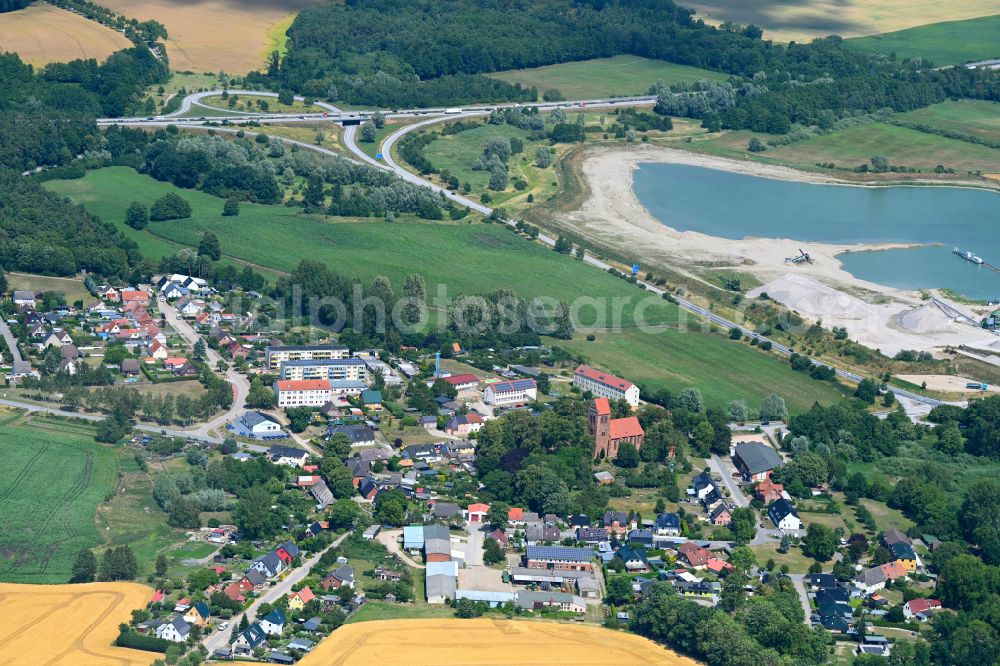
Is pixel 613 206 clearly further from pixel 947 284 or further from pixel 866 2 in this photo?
pixel 866 2

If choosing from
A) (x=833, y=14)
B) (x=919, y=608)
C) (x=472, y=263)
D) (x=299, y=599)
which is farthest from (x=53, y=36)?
(x=919, y=608)

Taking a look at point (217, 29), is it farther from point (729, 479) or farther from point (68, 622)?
point (68, 622)

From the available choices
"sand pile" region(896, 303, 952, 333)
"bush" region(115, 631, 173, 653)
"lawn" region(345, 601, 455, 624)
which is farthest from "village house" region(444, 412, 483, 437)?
"sand pile" region(896, 303, 952, 333)

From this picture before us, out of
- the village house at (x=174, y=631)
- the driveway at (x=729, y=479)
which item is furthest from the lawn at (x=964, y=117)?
the village house at (x=174, y=631)

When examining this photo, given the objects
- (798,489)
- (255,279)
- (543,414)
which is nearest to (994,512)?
(798,489)

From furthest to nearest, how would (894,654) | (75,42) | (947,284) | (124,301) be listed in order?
1. (75,42)
2. (947,284)
3. (124,301)
4. (894,654)

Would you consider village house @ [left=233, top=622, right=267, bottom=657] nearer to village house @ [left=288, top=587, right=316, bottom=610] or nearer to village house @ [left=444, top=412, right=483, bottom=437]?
village house @ [left=288, top=587, right=316, bottom=610]

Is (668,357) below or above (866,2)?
below

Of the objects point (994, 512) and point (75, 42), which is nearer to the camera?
point (994, 512)
